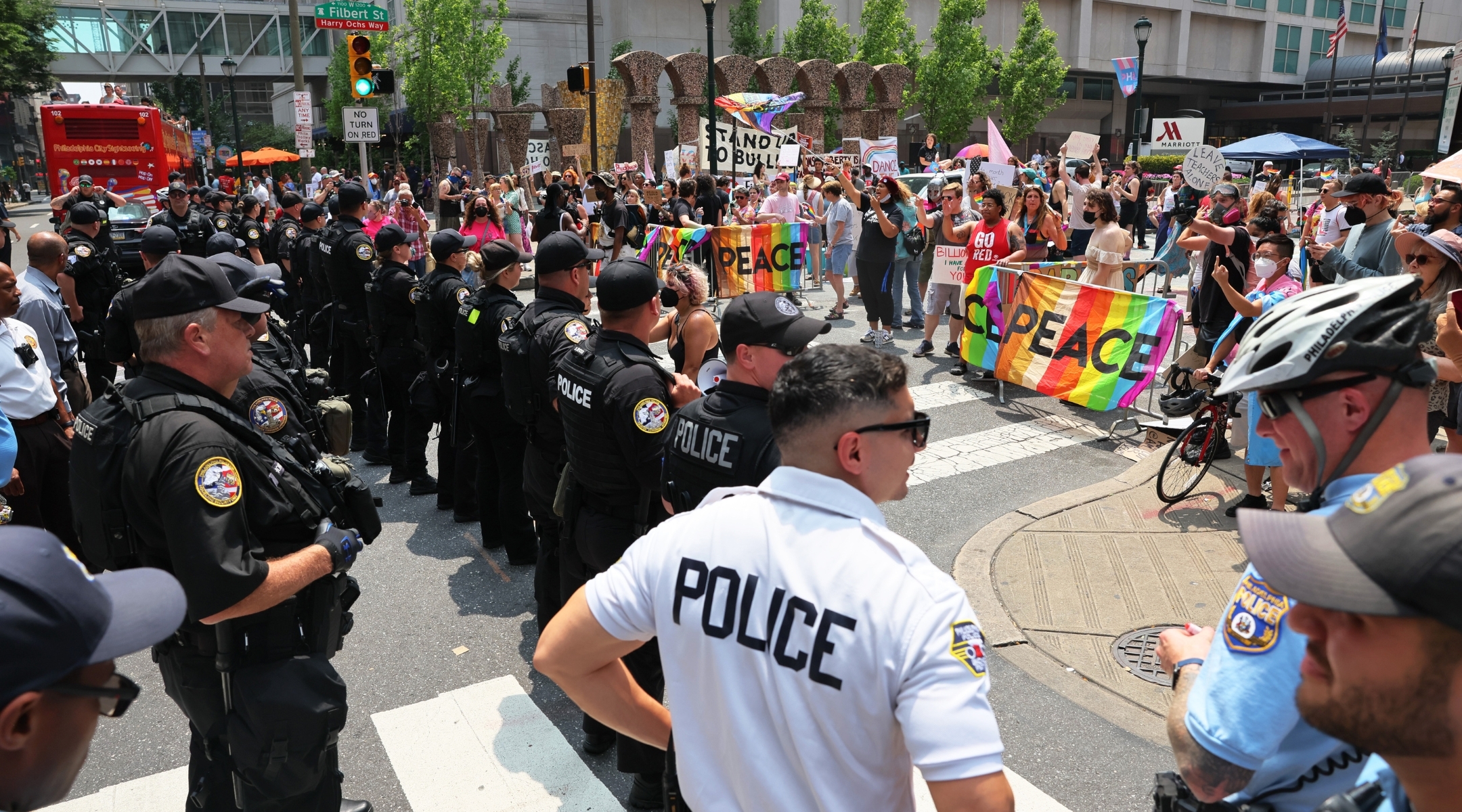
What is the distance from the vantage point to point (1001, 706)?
4.42 meters

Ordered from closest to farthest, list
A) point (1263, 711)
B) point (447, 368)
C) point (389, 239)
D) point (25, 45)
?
point (1263, 711) < point (447, 368) < point (389, 239) < point (25, 45)

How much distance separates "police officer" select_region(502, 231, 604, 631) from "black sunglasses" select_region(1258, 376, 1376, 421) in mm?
3124

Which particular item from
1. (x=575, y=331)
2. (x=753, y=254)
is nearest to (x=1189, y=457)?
(x=575, y=331)

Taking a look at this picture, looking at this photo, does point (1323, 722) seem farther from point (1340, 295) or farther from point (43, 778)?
point (43, 778)

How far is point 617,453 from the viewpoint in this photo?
12.7 ft

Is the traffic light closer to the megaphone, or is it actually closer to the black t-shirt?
the black t-shirt

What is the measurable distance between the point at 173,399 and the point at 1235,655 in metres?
2.88

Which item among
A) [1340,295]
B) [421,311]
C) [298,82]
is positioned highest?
[298,82]

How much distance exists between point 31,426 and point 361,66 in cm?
1052

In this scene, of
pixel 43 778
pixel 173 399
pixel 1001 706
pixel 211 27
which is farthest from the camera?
pixel 211 27

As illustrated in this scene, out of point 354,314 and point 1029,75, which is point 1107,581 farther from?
point 1029,75

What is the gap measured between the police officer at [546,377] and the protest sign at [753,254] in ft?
29.4

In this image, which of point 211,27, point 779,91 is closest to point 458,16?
point 779,91

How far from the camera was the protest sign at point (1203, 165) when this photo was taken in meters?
13.9
